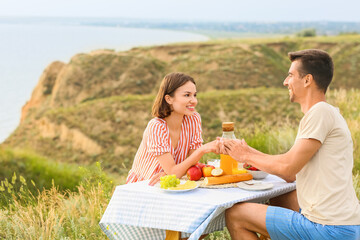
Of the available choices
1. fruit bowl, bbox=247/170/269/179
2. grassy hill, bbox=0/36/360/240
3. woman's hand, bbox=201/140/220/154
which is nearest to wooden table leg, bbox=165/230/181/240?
woman's hand, bbox=201/140/220/154

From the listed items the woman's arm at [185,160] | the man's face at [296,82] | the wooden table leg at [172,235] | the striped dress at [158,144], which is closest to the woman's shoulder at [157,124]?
the striped dress at [158,144]

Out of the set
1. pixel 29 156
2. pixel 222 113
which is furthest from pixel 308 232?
pixel 222 113

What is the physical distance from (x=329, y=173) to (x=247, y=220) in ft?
2.10

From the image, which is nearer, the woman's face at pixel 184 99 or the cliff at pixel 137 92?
the woman's face at pixel 184 99

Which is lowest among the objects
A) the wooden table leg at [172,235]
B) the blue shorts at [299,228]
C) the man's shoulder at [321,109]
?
the wooden table leg at [172,235]

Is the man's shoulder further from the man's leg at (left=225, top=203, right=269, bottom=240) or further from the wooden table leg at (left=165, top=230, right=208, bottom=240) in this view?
the wooden table leg at (left=165, top=230, right=208, bottom=240)

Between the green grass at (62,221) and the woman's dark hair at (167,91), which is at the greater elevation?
the woman's dark hair at (167,91)

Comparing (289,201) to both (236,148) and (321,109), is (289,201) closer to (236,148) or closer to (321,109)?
(236,148)

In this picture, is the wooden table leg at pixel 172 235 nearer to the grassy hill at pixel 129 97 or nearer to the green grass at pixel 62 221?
the green grass at pixel 62 221

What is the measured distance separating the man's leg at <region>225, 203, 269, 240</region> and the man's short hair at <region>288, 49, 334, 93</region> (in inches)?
37.6

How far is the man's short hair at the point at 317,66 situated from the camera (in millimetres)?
3332

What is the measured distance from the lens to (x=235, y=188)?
371cm

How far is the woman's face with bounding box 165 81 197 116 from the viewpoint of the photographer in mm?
4332

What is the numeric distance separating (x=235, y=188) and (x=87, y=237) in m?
1.98
